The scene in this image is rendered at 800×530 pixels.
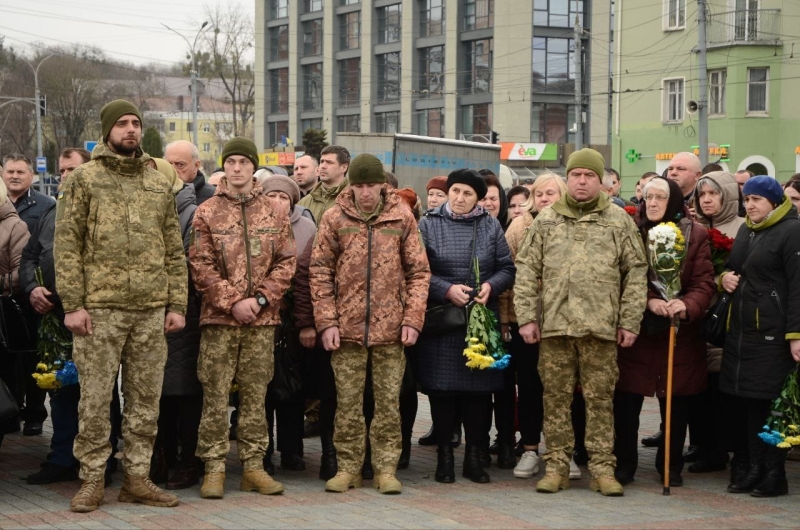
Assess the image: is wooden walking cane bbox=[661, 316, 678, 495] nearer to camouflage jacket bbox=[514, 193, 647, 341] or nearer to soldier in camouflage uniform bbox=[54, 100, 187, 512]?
camouflage jacket bbox=[514, 193, 647, 341]

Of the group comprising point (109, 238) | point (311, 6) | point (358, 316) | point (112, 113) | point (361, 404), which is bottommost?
point (361, 404)

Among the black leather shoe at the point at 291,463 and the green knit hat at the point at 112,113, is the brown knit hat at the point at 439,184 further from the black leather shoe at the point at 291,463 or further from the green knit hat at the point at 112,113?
the green knit hat at the point at 112,113

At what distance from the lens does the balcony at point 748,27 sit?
4400 cm

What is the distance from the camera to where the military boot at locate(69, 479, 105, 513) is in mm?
6890

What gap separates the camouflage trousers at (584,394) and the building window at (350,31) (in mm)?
66834

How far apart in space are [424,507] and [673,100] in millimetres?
42216

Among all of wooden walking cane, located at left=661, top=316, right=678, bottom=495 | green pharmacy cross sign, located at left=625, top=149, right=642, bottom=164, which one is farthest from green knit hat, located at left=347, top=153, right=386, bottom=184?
green pharmacy cross sign, located at left=625, top=149, right=642, bottom=164

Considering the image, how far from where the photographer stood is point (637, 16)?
47.6 m

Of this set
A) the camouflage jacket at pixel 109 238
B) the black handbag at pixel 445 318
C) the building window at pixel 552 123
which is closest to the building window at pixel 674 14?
the building window at pixel 552 123

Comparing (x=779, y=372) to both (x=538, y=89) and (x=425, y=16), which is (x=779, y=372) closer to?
(x=538, y=89)

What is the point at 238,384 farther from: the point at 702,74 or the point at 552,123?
the point at 552,123

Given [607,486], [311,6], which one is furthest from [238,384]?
[311,6]

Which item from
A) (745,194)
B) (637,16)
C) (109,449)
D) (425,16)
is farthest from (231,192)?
(425,16)

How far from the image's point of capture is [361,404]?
7723 mm
